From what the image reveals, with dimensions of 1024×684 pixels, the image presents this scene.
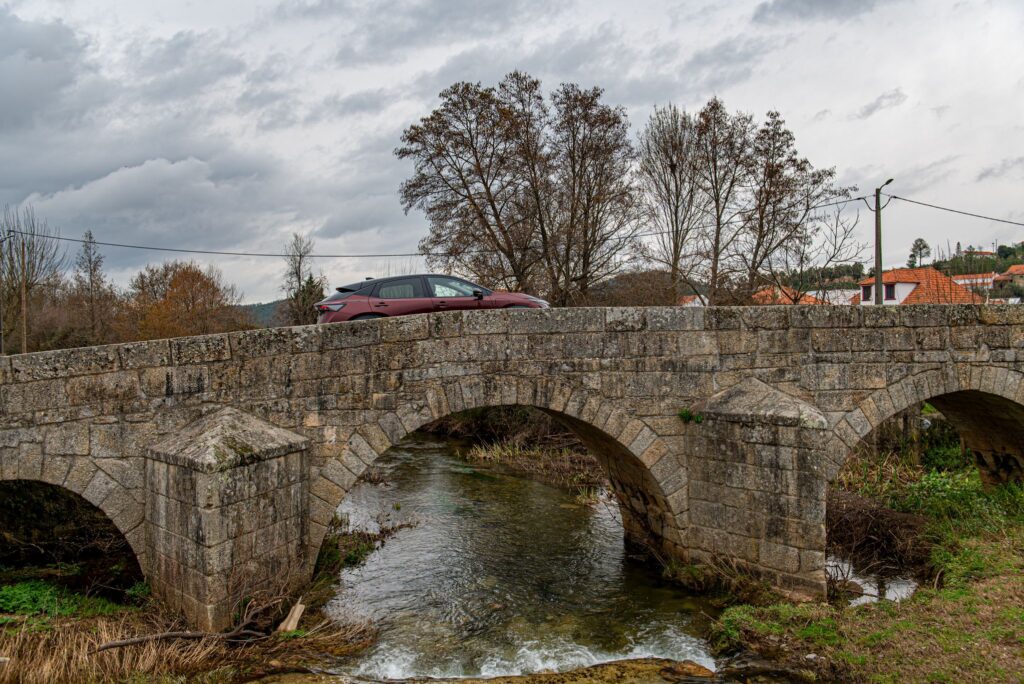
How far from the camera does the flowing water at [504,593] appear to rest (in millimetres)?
5812

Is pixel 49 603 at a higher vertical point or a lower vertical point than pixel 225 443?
lower

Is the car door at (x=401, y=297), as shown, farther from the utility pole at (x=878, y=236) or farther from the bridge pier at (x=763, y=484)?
the utility pole at (x=878, y=236)

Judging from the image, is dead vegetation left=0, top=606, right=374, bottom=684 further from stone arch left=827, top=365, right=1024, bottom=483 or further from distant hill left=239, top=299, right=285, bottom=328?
distant hill left=239, top=299, right=285, bottom=328

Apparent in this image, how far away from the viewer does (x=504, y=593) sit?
23.7ft

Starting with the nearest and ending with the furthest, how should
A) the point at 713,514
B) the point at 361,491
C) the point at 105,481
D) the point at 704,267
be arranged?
1. the point at 105,481
2. the point at 713,514
3. the point at 361,491
4. the point at 704,267

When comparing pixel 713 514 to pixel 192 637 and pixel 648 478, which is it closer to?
pixel 648 478

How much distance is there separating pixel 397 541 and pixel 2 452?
4.79 metres

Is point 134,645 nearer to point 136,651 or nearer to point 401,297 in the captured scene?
point 136,651

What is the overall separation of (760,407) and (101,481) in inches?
241

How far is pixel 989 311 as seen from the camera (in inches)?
300

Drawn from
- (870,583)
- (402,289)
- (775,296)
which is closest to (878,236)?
(775,296)

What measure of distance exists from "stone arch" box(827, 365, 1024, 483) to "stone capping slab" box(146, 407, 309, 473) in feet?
18.5

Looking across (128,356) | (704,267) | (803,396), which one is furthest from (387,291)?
(704,267)

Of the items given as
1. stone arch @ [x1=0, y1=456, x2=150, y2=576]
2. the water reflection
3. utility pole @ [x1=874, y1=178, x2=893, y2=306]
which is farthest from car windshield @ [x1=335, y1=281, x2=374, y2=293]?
utility pole @ [x1=874, y1=178, x2=893, y2=306]
